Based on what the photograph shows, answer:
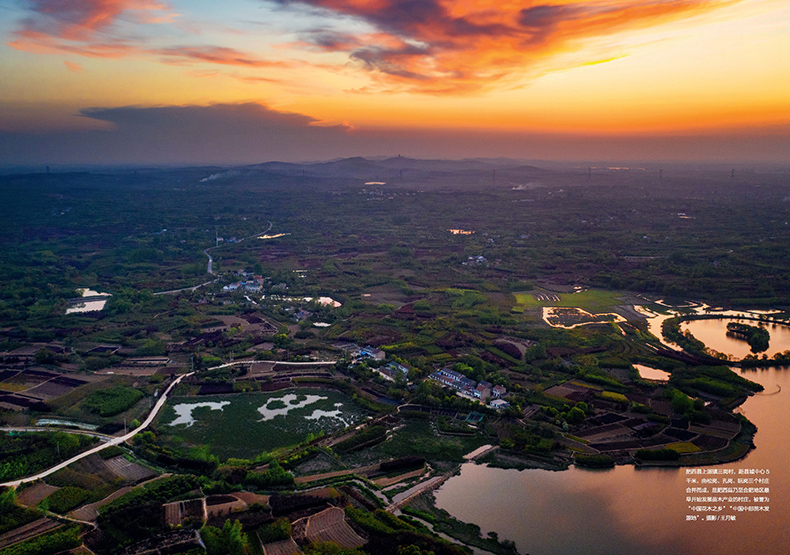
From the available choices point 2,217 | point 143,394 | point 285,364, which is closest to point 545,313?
point 285,364

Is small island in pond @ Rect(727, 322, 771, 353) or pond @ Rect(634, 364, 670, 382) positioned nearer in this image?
pond @ Rect(634, 364, 670, 382)

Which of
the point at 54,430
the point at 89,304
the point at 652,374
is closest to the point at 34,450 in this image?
the point at 54,430

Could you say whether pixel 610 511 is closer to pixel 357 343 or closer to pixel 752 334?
pixel 357 343

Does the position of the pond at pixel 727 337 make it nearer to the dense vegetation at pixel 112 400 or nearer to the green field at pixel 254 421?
the green field at pixel 254 421

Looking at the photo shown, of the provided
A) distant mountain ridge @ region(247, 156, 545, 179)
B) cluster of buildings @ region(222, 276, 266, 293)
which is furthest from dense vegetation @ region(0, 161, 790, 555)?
distant mountain ridge @ region(247, 156, 545, 179)

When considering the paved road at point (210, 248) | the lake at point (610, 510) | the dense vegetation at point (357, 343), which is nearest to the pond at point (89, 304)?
the dense vegetation at point (357, 343)

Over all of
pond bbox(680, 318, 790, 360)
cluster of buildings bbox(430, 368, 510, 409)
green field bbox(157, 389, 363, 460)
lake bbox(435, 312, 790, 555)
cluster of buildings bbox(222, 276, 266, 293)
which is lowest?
lake bbox(435, 312, 790, 555)

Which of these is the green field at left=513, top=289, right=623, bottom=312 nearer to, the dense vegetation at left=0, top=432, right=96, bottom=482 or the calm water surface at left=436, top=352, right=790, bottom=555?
the calm water surface at left=436, top=352, right=790, bottom=555
